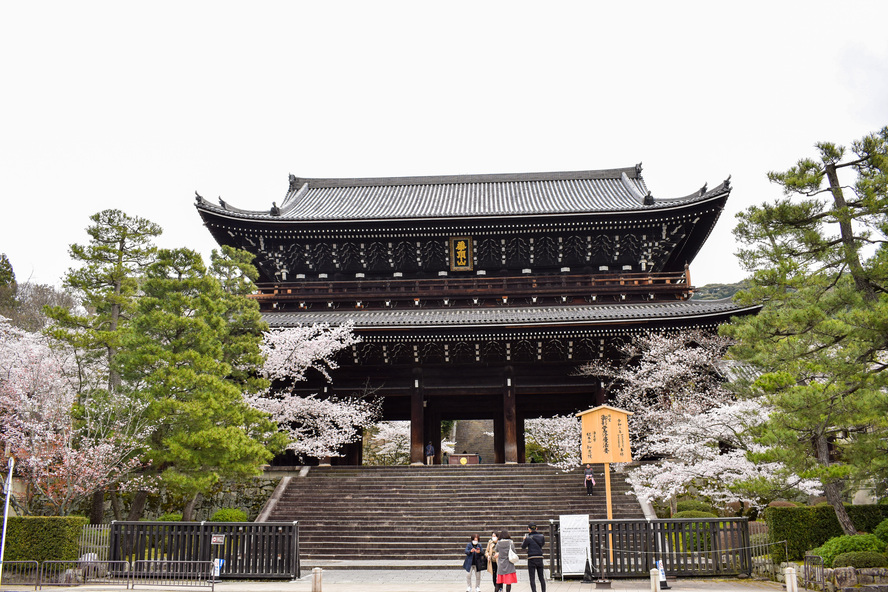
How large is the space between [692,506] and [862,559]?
258 inches

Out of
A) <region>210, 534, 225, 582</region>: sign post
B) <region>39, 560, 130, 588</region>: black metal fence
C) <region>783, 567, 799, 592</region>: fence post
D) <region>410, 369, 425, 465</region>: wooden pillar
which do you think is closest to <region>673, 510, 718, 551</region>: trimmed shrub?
<region>783, 567, 799, 592</region>: fence post

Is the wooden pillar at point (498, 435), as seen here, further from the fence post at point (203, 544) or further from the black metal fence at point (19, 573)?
the black metal fence at point (19, 573)

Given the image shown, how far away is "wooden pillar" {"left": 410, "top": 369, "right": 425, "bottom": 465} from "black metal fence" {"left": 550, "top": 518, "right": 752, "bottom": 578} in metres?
9.67

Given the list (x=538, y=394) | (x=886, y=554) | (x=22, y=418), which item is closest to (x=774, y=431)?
(x=886, y=554)

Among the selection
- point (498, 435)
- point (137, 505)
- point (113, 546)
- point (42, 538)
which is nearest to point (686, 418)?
point (498, 435)

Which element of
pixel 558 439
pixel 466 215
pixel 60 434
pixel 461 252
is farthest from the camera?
pixel 558 439

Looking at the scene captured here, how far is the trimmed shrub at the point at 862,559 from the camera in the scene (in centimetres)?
1177

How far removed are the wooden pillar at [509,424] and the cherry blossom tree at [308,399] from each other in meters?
5.19

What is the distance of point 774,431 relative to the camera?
12.4 metres

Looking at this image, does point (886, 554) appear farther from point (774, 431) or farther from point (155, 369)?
point (155, 369)

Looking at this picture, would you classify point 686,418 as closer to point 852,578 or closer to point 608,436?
point 608,436

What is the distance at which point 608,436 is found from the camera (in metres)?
15.5

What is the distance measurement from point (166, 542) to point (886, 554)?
617 inches

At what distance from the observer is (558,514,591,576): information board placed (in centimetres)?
1371
